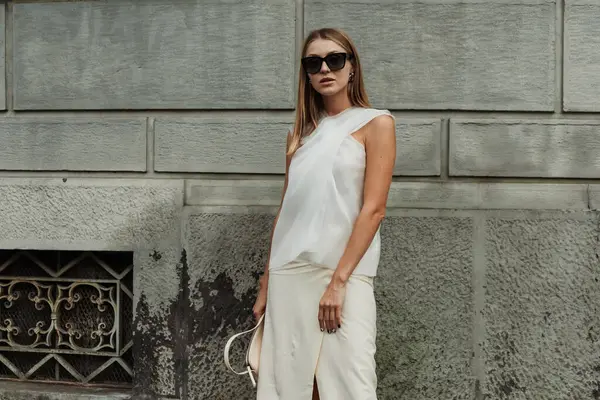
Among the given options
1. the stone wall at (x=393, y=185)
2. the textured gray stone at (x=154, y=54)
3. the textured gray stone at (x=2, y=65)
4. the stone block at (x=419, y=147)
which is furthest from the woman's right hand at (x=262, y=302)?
the textured gray stone at (x=2, y=65)

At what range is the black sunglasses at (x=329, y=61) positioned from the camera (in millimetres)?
3189

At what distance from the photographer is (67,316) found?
486 cm

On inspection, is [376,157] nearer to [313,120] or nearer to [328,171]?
[328,171]

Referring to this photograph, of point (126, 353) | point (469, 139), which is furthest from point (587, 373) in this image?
point (126, 353)

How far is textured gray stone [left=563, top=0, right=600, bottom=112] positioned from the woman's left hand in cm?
214

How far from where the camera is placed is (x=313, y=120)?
3359 millimetres

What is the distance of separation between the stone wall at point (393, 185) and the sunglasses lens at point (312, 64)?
1248mm

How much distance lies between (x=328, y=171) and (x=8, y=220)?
8.66ft

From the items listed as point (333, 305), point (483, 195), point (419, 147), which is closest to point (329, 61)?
point (333, 305)

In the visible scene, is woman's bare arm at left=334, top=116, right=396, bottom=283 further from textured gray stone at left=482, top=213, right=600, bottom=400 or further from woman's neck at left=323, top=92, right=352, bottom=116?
textured gray stone at left=482, top=213, right=600, bottom=400

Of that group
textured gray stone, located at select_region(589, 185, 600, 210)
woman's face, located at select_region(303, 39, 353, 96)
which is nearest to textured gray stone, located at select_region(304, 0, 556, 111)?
textured gray stone, located at select_region(589, 185, 600, 210)

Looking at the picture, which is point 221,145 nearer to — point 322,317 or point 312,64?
point 312,64

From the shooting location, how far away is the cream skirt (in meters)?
2.99

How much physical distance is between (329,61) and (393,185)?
138cm
